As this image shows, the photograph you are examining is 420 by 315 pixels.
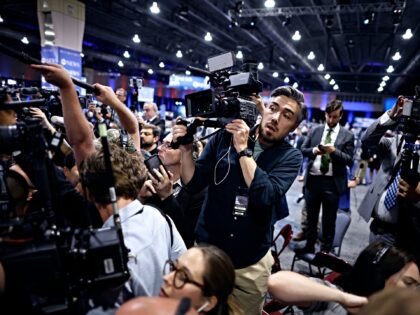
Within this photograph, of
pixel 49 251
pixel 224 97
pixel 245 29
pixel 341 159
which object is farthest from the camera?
pixel 245 29

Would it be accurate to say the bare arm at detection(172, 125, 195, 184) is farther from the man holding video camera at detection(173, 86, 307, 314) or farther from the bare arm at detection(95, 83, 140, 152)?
the bare arm at detection(95, 83, 140, 152)

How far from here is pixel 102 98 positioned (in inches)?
59.0

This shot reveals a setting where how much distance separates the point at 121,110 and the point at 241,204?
29.5 inches

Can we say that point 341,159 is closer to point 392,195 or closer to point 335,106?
point 335,106

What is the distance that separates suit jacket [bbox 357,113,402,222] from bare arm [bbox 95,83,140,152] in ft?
5.91

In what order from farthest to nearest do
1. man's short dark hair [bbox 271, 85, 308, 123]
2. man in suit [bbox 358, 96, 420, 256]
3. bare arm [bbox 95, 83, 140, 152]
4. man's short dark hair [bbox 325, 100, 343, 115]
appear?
man's short dark hair [bbox 325, 100, 343, 115]
man in suit [bbox 358, 96, 420, 256]
man's short dark hair [bbox 271, 85, 308, 123]
bare arm [bbox 95, 83, 140, 152]

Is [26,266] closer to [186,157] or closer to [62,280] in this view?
[62,280]

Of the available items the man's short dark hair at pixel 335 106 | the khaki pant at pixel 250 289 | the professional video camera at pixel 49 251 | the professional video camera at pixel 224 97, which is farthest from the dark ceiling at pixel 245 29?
the professional video camera at pixel 49 251

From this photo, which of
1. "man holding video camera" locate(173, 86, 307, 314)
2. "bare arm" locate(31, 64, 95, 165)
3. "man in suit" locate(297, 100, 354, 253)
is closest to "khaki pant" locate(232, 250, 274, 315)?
"man holding video camera" locate(173, 86, 307, 314)

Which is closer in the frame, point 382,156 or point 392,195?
point 392,195

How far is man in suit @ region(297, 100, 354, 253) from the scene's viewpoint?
3621mm

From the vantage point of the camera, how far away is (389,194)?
229 cm

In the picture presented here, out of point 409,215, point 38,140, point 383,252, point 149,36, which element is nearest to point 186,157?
point 38,140

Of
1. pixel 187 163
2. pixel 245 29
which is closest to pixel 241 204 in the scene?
pixel 187 163
